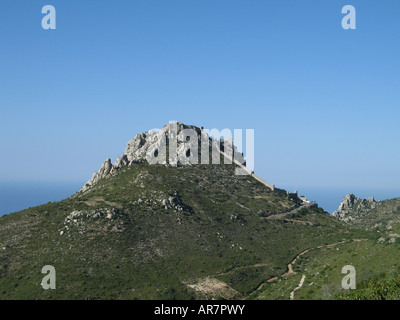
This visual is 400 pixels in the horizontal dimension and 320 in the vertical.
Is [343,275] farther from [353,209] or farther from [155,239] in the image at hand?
[353,209]

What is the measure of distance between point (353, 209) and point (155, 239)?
96635 mm

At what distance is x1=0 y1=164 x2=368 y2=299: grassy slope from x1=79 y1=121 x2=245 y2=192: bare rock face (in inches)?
261

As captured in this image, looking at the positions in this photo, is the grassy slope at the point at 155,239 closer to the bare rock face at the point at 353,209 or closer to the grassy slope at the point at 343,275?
the grassy slope at the point at 343,275

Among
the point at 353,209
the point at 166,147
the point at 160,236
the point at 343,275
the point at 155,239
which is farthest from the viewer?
the point at 353,209

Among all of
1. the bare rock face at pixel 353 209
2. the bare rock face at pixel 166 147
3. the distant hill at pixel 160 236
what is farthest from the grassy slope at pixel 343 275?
the bare rock face at pixel 353 209

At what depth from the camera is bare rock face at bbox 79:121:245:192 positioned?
11006 cm

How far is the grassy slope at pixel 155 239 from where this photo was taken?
205ft

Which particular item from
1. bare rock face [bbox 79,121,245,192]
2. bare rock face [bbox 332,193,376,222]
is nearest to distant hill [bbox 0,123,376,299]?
bare rock face [bbox 79,121,245,192]

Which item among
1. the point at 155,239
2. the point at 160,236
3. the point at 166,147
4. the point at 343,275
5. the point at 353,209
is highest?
the point at 166,147

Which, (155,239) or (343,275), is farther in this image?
(155,239)

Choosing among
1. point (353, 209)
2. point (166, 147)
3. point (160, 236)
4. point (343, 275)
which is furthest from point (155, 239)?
point (353, 209)

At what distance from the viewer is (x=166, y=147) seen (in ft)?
374

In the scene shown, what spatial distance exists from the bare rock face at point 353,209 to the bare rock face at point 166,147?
48.1 m

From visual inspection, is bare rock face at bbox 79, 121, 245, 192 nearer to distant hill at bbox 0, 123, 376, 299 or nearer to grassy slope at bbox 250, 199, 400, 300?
distant hill at bbox 0, 123, 376, 299
